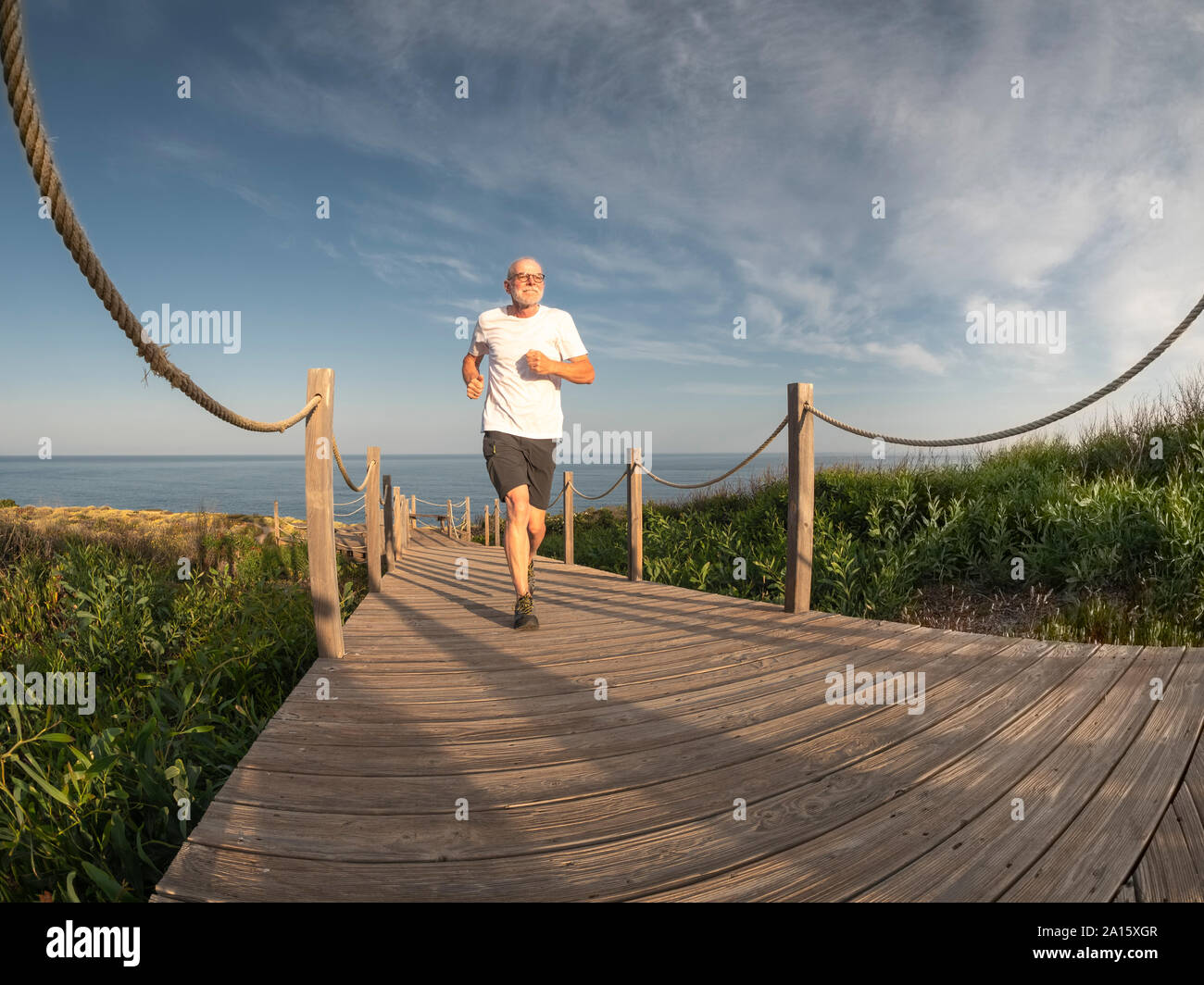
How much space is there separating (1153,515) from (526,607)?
18.4ft

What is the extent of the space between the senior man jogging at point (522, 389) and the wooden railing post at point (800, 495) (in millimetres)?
1376

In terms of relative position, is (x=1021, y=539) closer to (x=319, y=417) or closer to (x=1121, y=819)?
(x=1121, y=819)

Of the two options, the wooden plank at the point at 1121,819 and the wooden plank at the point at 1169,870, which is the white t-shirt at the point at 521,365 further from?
the wooden plank at the point at 1169,870

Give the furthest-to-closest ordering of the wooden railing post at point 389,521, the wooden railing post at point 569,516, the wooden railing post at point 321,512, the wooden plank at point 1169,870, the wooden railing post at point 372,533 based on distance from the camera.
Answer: the wooden railing post at point 389,521 → the wooden railing post at point 569,516 → the wooden railing post at point 372,533 → the wooden railing post at point 321,512 → the wooden plank at point 1169,870

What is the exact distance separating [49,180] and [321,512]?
207cm

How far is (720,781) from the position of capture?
5.86 feet

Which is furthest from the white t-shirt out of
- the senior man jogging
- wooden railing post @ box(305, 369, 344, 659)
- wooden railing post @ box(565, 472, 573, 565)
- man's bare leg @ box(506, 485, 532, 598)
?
wooden railing post @ box(565, 472, 573, 565)

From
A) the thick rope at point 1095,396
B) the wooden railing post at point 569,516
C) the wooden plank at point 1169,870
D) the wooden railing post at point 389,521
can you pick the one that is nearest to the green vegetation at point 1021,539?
the wooden railing post at point 569,516

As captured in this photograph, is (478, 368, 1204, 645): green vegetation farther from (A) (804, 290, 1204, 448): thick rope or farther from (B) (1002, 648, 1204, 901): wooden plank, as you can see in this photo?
(B) (1002, 648, 1204, 901): wooden plank

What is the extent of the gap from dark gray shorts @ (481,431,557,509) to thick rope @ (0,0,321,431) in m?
2.04

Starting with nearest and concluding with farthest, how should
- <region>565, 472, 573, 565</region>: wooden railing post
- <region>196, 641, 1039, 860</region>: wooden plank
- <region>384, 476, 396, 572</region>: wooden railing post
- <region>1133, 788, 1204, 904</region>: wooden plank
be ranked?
<region>1133, 788, 1204, 904</region>: wooden plank
<region>196, 641, 1039, 860</region>: wooden plank
<region>565, 472, 573, 565</region>: wooden railing post
<region>384, 476, 396, 572</region>: wooden railing post

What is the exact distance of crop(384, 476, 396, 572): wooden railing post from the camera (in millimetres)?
8070

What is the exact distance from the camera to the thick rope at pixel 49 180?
37.8 inches
